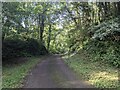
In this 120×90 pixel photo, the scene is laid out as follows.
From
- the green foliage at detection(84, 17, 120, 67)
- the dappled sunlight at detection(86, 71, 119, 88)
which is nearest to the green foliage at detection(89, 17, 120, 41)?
the green foliage at detection(84, 17, 120, 67)

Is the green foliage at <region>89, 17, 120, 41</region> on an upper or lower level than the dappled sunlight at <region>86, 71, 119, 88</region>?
upper

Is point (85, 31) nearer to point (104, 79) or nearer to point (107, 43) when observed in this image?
point (107, 43)

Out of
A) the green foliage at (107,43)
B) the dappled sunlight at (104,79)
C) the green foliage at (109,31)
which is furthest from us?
the green foliage at (109,31)

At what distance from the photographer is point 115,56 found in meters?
16.8

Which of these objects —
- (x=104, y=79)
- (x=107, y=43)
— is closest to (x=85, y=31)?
(x=107, y=43)

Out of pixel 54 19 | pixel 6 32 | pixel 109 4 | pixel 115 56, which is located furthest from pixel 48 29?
pixel 115 56

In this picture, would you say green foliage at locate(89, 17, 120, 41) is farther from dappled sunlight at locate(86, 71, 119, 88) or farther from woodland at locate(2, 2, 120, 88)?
dappled sunlight at locate(86, 71, 119, 88)

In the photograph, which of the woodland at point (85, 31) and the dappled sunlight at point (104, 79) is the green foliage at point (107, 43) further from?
the dappled sunlight at point (104, 79)

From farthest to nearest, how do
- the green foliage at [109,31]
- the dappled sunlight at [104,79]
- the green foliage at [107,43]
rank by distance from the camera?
the green foliage at [109,31] < the green foliage at [107,43] < the dappled sunlight at [104,79]

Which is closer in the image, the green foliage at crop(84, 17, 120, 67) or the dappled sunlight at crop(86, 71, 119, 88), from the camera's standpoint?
the dappled sunlight at crop(86, 71, 119, 88)

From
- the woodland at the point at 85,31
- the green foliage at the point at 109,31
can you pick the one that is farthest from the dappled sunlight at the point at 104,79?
the green foliage at the point at 109,31

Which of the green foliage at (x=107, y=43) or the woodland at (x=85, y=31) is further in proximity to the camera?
the woodland at (x=85, y=31)

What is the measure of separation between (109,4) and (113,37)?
6.14m

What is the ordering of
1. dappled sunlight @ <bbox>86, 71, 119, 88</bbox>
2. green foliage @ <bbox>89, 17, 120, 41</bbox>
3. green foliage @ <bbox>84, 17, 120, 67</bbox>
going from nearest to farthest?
dappled sunlight @ <bbox>86, 71, 119, 88</bbox>, green foliage @ <bbox>84, 17, 120, 67</bbox>, green foliage @ <bbox>89, 17, 120, 41</bbox>
